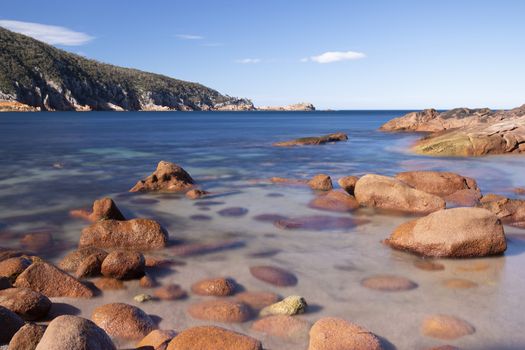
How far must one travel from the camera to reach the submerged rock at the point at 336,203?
12.3 meters

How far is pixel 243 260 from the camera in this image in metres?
8.45

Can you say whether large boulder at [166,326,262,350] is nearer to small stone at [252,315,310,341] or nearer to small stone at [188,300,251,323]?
small stone at [252,315,310,341]

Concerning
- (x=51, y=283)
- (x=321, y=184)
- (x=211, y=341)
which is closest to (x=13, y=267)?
(x=51, y=283)

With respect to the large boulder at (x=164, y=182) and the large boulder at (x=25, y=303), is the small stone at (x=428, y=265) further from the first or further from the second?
the large boulder at (x=164, y=182)

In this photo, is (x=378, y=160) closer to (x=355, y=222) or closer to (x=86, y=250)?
(x=355, y=222)

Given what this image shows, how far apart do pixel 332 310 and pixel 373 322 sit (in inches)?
24.6

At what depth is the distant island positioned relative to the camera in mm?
122438

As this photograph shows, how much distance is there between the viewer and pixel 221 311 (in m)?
6.16

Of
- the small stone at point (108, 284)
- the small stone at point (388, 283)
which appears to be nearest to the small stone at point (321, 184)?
the small stone at point (388, 283)

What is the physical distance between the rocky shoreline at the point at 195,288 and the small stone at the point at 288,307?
0.05 ft

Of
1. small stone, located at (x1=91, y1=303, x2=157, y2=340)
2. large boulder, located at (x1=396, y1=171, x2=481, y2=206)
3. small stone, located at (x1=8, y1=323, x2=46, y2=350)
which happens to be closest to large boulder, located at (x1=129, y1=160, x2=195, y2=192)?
large boulder, located at (x1=396, y1=171, x2=481, y2=206)

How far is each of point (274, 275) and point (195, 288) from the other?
1.42m

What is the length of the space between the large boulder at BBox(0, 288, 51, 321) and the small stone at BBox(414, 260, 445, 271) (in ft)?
20.1

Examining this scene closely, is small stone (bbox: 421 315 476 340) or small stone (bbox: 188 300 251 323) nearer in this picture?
small stone (bbox: 421 315 476 340)
